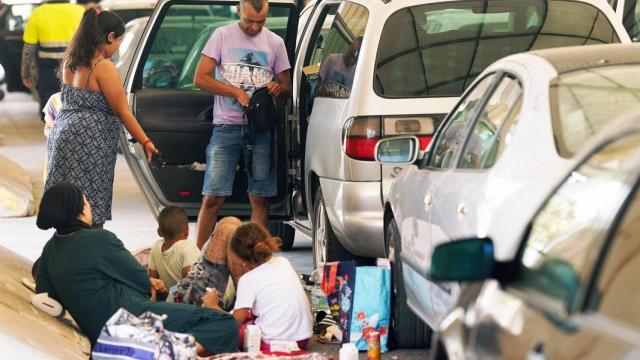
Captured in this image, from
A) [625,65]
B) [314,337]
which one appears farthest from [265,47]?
[625,65]

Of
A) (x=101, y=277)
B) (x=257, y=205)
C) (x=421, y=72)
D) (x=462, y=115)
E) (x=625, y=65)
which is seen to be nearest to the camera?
(x=625, y=65)

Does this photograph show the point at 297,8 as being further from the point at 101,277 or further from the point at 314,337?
the point at 101,277

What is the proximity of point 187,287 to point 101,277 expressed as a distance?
1.37m

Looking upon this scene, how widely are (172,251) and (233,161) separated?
1.33m

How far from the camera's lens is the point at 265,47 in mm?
10547

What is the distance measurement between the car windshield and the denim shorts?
4476 millimetres

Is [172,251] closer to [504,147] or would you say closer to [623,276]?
[504,147]

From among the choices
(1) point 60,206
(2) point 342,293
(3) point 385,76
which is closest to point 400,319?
(2) point 342,293

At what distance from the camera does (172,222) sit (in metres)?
9.39

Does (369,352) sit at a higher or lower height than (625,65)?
lower

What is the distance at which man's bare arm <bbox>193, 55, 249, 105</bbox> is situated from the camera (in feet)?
34.1

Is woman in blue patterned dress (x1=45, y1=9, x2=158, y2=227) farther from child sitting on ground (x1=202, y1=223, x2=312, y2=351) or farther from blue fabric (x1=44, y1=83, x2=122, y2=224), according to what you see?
child sitting on ground (x1=202, y1=223, x2=312, y2=351)

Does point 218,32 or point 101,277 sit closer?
point 101,277

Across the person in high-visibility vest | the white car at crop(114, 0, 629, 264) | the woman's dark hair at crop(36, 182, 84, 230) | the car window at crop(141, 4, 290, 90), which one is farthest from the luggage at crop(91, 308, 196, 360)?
the person in high-visibility vest
